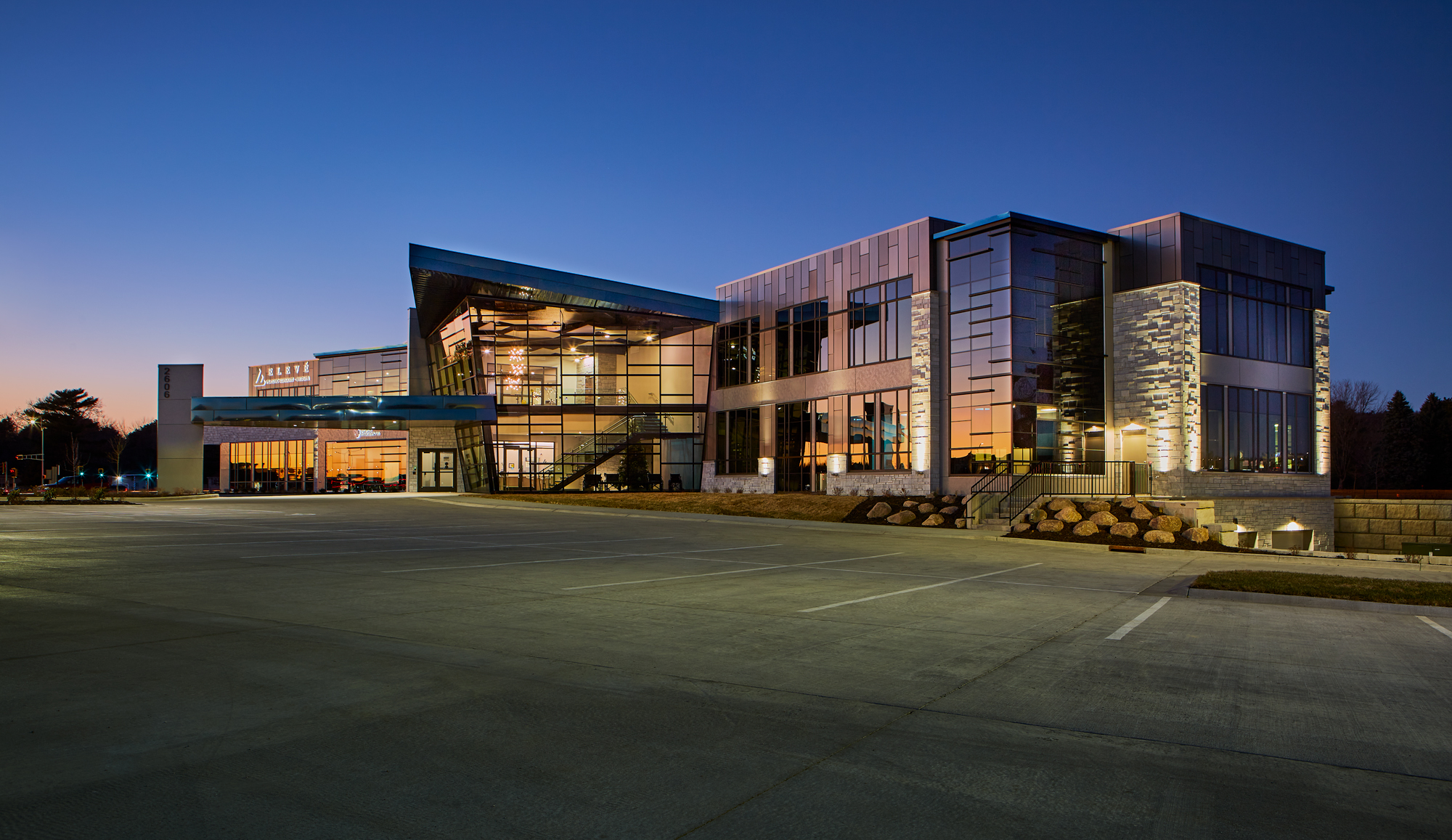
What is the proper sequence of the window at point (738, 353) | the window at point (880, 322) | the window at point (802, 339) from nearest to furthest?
the window at point (880, 322) < the window at point (802, 339) < the window at point (738, 353)

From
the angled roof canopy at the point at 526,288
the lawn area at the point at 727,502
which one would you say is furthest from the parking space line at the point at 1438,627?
the angled roof canopy at the point at 526,288

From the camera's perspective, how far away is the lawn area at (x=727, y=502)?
1217 inches

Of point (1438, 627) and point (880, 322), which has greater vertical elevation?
point (880, 322)

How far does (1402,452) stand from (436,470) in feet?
238

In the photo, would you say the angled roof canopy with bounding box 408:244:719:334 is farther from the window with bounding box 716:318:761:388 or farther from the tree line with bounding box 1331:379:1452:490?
the tree line with bounding box 1331:379:1452:490

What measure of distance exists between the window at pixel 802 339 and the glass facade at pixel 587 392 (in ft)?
23.3

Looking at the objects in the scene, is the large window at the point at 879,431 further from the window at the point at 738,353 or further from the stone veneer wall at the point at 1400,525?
the stone veneer wall at the point at 1400,525

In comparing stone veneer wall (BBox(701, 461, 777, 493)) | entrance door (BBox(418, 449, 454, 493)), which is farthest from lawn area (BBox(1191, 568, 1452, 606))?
entrance door (BBox(418, 449, 454, 493))

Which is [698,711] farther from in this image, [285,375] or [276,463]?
[285,375]

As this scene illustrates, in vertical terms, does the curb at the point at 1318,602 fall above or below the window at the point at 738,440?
below

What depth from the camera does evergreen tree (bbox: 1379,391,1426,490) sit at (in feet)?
218

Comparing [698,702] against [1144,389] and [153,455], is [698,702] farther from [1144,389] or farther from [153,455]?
[153,455]

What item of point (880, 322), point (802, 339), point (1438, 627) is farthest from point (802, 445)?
point (1438, 627)

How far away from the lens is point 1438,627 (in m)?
9.88
